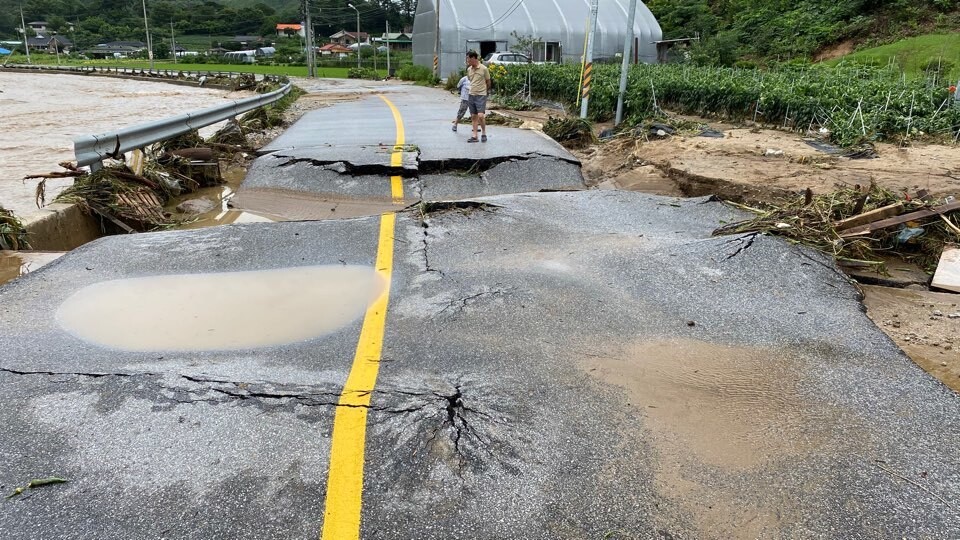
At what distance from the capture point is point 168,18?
13575 cm

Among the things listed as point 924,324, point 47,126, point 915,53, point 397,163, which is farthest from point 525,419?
point 915,53

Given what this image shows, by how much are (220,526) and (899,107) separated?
13288 millimetres

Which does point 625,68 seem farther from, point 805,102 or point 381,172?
point 381,172

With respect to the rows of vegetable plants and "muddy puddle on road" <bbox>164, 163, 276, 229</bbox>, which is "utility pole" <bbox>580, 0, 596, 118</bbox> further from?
"muddy puddle on road" <bbox>164, 163, 276, 229</bbox>

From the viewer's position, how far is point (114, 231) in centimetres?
734

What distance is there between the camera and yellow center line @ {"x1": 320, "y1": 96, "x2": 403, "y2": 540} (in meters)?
2.51

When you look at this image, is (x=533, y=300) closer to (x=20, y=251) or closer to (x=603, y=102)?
(x=20, y=251)

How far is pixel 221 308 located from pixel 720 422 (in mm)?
3471

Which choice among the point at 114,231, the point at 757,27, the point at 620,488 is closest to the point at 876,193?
the point at 620,488

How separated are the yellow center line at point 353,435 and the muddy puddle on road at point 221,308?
0.29 m

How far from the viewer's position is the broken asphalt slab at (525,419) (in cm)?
255

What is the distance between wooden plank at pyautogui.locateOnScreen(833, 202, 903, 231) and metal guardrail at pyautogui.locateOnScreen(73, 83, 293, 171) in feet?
26.1

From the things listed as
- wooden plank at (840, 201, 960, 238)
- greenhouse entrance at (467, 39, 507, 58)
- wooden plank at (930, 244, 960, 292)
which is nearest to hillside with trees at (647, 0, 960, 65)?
greenhouse entrance at (467, 39, 507, 58)

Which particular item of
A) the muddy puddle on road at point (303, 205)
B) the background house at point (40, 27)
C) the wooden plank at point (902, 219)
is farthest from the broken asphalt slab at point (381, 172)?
the background house at point (40, 27)
